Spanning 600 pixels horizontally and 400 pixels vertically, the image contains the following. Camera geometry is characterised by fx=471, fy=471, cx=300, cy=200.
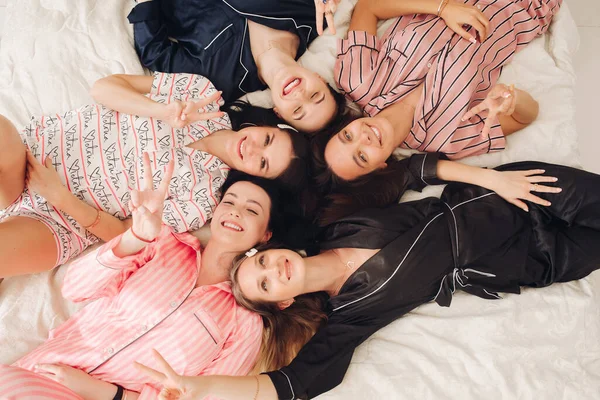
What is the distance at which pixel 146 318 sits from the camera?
1.24 meters

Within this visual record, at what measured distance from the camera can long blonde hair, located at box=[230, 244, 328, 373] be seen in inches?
52.4

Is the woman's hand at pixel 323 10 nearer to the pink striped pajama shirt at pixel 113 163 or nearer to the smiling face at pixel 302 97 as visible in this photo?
the smiling face at pixel 302 97

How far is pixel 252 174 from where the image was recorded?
1411mm

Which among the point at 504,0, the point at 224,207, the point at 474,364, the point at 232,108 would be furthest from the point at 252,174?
the point at 504,0

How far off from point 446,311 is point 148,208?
2.89ft

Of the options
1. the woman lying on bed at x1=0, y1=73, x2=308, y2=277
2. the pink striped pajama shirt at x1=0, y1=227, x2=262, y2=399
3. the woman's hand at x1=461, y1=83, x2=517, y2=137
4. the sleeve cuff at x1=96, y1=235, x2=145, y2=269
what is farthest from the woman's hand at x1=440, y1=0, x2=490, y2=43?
the sleeve cuff at x1=96, y1=235, x2=145, y2=269

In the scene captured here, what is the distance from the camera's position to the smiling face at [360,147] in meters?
1.34

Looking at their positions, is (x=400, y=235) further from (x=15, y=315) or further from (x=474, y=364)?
(x=15, y=315)

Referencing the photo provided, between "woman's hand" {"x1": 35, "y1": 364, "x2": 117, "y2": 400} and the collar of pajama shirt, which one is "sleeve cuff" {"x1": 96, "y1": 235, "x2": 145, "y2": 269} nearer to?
the collar of pajama shirt

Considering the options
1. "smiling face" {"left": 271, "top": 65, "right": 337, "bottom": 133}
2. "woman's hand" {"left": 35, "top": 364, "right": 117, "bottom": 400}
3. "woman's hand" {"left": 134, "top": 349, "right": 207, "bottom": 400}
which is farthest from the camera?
"smiling face" {"left": 271, "top": 65, "right": 337, "bottom": 133}

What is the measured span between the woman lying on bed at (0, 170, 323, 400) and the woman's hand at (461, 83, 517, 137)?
0.68 m

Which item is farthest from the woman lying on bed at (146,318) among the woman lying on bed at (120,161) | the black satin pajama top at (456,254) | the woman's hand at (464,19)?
the woman's hand at (464,19)

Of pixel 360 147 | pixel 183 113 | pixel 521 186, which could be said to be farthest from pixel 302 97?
pixel 521 186

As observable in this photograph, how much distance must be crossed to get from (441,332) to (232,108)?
974 mm
